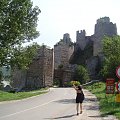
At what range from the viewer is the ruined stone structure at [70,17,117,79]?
94.0m

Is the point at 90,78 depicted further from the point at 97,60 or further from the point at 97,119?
the point at 97,119

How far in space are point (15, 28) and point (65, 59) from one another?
68706mm

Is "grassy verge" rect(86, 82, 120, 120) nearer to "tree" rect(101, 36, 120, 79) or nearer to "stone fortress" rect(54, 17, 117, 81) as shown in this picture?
"tree" rect(101, 36, 120, 79)

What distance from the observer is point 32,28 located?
122ft

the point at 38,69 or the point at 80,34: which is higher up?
the point at 80,34

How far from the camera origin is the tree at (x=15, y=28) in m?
33.3

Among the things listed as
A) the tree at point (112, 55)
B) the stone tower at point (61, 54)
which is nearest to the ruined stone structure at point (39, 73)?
the stone tower at point (61, 54)

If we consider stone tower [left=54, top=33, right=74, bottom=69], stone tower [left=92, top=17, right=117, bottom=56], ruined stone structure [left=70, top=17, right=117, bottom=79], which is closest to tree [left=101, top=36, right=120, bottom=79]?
ruined stone structure [left=70, top=17, right=117, bottom=79]

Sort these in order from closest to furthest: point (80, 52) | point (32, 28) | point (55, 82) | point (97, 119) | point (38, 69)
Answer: point (97, 119) < point (32, 28) < point (38, 69) < point (55, 82) < point (80, 52)

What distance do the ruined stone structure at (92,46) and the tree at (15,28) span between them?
5462 centimetres

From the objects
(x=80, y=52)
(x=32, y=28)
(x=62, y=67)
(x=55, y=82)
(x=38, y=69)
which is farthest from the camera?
(x=80, y=52)

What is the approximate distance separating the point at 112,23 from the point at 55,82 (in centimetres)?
2350

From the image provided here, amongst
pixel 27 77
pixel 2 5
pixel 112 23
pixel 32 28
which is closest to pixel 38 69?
pixel 27 77

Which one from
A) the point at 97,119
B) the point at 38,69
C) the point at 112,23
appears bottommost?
the point at 97,119
